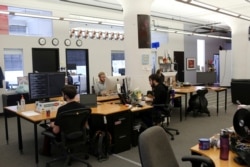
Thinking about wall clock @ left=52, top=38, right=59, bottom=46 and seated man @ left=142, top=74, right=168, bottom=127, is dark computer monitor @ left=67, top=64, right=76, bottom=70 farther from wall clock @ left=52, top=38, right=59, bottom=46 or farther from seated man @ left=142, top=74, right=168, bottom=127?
seated man @ left=142, top=74, right=168, bottom=127

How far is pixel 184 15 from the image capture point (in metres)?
10.4

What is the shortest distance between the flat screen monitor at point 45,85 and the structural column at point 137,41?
195 cm

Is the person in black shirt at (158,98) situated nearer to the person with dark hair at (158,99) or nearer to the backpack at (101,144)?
the person with dark hair at (158,99)

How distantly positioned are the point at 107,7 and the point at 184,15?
140 inches

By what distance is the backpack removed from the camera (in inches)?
145

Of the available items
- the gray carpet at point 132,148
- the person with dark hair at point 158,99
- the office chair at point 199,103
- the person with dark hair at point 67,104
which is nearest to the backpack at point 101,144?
the gray carpet at point 132,148

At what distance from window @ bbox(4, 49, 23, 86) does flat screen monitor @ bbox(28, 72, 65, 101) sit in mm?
3962

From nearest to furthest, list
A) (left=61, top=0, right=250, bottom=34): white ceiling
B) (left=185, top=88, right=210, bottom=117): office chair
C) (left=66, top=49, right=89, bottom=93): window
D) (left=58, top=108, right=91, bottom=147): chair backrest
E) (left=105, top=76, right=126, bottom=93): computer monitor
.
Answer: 1. (left=58, top=108, right=91, bottom=147): chair backrest
2. (left=105, top=76, right=126, bottom=93): computer monitor
3. (left=185, top=88, right=210, bottom=117): office chair
4. (left=61, top=0, right=250, bottom=34): white ceiling
5. (left=66, top=49, right=89, bottom=93): window

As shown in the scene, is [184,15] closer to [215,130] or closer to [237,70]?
[237,70]

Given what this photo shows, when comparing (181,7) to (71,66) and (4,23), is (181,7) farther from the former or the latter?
(4,23)

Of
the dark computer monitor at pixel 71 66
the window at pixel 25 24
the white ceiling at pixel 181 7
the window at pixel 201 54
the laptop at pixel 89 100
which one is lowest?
the laptop at pixel 89 100

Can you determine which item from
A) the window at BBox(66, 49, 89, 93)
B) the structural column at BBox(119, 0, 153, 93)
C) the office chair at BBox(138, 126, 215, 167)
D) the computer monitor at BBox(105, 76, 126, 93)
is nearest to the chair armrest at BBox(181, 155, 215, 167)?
the office chair at BBox(138, 126, 215, 167)

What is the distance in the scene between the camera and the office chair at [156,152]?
1.58 m

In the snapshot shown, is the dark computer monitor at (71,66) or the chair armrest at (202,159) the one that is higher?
the dark computer monitor at (71,66)
